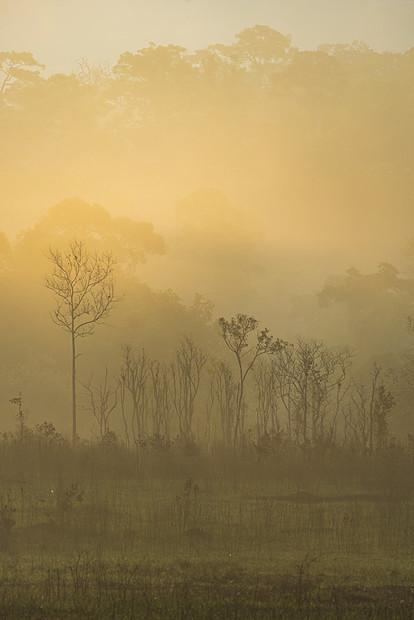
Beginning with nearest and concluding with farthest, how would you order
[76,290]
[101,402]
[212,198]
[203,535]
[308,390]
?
[203,535], [101,402], [308,390], [76,290], [212,198]

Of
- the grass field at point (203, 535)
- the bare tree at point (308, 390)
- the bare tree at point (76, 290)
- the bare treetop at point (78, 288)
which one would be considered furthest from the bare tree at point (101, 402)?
the grass field at point (203, 535)

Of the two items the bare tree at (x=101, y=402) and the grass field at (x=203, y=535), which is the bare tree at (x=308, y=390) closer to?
the grass field at (x=203, y=535)

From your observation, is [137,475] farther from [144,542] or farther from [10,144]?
[10,144]

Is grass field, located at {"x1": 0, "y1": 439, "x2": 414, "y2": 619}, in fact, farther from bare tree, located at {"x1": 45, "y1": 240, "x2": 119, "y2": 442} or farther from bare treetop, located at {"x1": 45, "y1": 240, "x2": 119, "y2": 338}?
bare treetop, located at {"x1": 45, "y1": 240, "x2": 119, "y2": 338}

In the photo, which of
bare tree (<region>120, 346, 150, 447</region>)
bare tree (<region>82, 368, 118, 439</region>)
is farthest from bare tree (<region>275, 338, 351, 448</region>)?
bare tree (<region>82, 368, 118, 439</region>)

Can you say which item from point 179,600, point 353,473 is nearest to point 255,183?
point 353,473

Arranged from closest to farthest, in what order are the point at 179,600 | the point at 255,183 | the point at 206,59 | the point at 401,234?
the point at 179,600 → the point at 401,234 → the point at 255,183 → the point at 206,59

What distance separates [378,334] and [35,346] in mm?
32350

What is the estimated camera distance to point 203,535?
18172mm

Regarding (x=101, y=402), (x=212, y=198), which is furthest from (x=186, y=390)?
(x=212, y=198)

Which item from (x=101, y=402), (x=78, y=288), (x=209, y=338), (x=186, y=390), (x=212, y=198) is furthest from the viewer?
(x=212, y=198)

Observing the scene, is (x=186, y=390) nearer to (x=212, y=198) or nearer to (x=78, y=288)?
(x=78, y=288)

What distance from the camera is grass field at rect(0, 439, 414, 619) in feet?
43.6

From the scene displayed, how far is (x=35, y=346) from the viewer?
57094 millimetres
